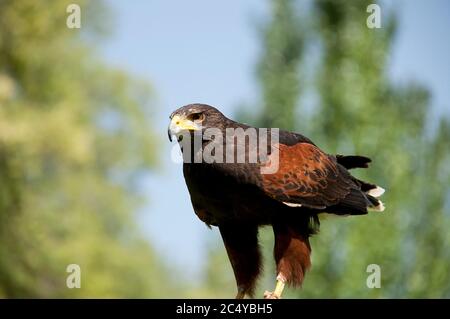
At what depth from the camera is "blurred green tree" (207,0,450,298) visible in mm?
22047

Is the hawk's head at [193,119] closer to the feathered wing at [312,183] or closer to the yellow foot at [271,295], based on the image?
the feathered wing at [312,183]

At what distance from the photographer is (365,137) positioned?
76.1 feet

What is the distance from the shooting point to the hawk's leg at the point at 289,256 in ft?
21.1

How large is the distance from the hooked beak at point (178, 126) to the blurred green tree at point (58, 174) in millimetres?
16941

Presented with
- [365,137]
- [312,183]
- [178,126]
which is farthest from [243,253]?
[365,137]

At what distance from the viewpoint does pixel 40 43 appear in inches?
968

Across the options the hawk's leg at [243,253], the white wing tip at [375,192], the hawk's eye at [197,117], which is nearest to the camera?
the hawk's eye at [197,117]

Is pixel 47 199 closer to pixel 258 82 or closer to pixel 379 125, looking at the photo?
pixel 258 82

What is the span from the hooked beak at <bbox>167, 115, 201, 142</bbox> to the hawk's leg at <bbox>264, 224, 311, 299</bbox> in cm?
126

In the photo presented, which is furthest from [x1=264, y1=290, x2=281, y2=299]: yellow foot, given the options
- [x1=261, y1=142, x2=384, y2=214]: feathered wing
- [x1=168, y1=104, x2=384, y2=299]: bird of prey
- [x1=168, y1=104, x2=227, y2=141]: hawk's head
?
[x1=168, y1=104, x2=227, y2=141]: hawk's head

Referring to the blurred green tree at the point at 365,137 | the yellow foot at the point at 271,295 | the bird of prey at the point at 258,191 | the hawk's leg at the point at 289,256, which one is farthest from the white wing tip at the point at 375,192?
the blurred green tree at the point at 365,137

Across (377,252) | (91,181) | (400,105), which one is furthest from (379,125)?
(91,181)

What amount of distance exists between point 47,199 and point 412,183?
11.8m

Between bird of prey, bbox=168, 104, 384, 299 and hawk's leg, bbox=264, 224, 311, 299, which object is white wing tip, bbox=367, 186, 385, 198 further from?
hawk's leg, bbox=264, 224, 311, 299
